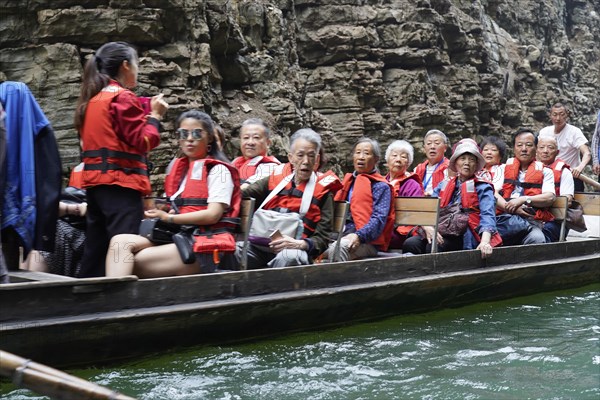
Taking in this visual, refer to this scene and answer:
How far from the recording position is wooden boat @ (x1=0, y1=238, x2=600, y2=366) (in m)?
3.96

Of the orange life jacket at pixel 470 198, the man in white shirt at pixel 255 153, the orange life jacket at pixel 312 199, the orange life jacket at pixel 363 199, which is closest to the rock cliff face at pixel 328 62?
the man in white shirt at pixel 255 153

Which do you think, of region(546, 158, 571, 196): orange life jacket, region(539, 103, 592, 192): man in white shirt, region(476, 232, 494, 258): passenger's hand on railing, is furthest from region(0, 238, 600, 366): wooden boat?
region(539, 103, 592, 192): man in white shirt

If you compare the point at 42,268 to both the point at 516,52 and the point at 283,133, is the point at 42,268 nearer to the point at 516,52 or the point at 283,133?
the point at 283,133

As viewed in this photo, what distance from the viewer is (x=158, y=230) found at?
14.9 ft

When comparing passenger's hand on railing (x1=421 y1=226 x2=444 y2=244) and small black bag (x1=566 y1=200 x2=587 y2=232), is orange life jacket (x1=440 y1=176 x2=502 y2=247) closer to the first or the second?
passenger's hand on railing (x1=421 y1=226 x2=444 y2=244)

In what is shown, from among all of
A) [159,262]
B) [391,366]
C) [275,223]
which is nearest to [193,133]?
[159,262]

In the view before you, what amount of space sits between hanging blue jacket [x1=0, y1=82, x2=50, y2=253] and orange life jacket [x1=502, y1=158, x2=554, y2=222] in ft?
16.4

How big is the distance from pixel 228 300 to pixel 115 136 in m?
1.34

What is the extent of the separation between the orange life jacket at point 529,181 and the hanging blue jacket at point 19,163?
16.4ft

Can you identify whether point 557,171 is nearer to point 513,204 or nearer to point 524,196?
point 524,196

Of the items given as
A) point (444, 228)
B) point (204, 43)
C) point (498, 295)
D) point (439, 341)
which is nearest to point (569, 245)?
point (498, 295)

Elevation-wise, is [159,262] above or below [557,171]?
below

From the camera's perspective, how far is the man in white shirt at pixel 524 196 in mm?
7270

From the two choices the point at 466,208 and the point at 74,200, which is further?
the point at 466,208
